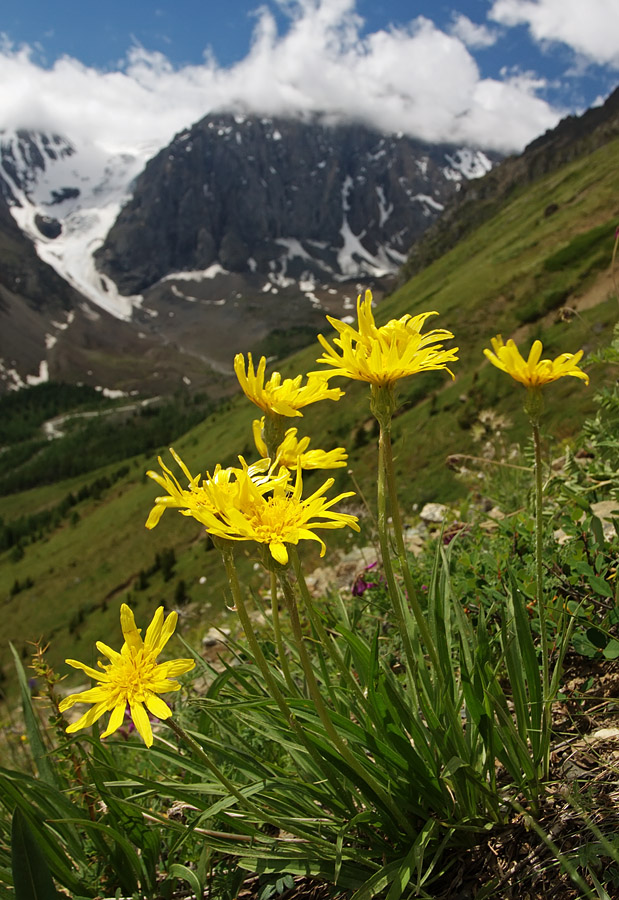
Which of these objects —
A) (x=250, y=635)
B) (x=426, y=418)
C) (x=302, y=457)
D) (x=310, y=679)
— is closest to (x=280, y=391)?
(x=302, y=457)

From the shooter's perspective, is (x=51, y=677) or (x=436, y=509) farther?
(x=436, y=509)

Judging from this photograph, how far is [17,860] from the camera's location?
198 centimetres

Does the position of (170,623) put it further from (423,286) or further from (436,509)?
(423,286)

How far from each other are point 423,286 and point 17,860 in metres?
85.6

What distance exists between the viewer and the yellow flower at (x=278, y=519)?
1652mm

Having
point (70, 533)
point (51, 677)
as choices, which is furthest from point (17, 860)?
point (70, 533)

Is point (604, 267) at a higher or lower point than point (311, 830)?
higher

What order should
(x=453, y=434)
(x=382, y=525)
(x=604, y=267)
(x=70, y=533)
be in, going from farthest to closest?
(x=70, y=533)
(x=604, y=267)
(x=453, y=434)
(x=382, y=525)

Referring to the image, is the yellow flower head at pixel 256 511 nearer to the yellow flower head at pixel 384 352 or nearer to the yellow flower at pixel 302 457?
the yellow flower at pixel 302 457

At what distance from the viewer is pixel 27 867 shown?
2.00m

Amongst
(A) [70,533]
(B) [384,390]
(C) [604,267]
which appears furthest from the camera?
(A) [70,533]

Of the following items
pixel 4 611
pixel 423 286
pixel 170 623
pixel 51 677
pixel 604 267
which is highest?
pixel 423 286

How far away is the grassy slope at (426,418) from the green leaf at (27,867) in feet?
2.19

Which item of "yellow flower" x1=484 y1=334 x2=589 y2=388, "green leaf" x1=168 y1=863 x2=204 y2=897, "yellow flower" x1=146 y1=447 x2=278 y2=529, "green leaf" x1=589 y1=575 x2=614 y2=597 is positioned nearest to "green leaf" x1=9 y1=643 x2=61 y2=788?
"green leaf" x1=168 y1=863 x2=204 y2=897
